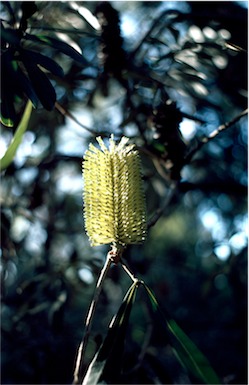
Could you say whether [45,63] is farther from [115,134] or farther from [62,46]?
[115,134]

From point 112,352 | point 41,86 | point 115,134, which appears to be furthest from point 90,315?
point 115,134

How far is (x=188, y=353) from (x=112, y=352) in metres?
0.11

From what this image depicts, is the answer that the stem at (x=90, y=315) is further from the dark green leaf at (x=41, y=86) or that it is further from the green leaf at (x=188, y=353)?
the dark green leaf at (x=41, y=86)

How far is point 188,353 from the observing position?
0.77 m

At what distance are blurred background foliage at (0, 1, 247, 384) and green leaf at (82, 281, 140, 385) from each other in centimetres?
30

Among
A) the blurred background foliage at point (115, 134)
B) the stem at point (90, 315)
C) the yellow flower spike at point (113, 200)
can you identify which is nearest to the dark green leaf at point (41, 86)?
the blurred background foliage at point (115, 134)

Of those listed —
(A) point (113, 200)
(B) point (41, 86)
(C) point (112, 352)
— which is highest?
(B) point (41, 86)

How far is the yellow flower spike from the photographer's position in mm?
802

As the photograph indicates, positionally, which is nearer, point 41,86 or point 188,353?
point 188,353

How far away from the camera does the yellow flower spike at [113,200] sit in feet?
2.63

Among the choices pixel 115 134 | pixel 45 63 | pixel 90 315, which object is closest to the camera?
pixel 90 315

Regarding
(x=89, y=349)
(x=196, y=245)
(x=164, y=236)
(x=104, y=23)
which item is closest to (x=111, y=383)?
(x=104, y=23)

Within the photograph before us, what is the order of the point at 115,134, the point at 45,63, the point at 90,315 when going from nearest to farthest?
the point at 90,315
the point at 45,63
the point at 115,134

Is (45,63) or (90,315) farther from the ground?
(45,63)
